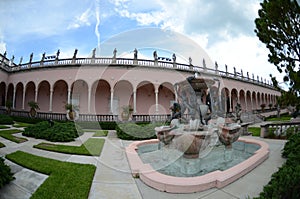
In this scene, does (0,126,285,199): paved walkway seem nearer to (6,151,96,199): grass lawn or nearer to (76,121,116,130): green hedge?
(6,151,96,199): grass lawn

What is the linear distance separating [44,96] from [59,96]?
8.06 feet

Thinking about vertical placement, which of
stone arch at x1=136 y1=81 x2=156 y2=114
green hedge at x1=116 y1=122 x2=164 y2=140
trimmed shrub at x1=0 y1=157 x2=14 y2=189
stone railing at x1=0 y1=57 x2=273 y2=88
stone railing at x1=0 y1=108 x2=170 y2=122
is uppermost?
stone railing at x1=0 y1=57 x2=273 y2=88

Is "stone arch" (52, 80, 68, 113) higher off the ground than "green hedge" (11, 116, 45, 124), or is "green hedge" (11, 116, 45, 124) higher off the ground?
"stone arch" (52, 80, 68, 113)

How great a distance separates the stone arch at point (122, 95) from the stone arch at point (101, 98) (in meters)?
1.14

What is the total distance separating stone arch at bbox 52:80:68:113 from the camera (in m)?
23.1

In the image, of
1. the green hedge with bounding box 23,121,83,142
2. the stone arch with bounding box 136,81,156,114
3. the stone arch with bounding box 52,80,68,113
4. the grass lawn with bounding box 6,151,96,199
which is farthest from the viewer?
the stone arch with bounding box 136,81,156,114

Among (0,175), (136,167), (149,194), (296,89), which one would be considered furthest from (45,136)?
(296,89)

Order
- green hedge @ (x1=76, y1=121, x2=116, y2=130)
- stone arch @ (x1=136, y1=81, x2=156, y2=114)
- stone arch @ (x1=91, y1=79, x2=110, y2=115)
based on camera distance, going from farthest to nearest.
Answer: stone arch @ (x1=136, y1=81, x2=156, y2=114) → stone arch @ (x1=91, y1=79, x2=110, y2=115) → green hedge @ (x1=76, y1=121, x2=116, y2=130)

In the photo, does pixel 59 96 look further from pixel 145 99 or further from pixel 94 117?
pixel 145 99

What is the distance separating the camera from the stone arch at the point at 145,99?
77.8 ft

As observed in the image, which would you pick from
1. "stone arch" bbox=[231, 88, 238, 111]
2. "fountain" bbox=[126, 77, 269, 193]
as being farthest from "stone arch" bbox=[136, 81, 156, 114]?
"stone arch" bbox=[231, 88, 238, 111]

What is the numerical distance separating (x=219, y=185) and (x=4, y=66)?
31.2 meters

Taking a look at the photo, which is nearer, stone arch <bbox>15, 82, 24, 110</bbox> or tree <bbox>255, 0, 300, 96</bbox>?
tree <bbox>255, 0, 300, 96</bbox>

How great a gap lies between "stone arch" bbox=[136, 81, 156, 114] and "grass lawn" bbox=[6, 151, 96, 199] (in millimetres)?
18249
